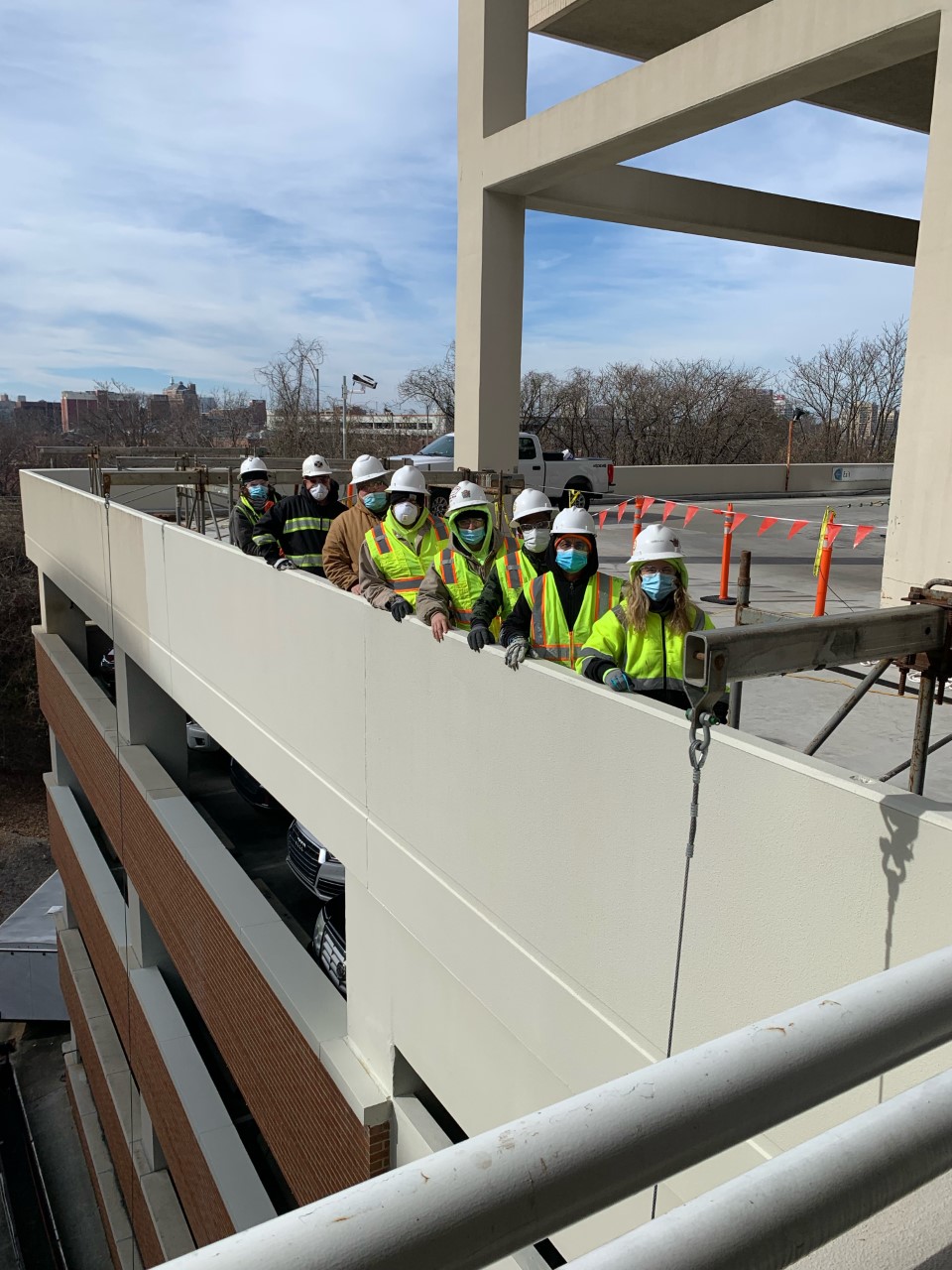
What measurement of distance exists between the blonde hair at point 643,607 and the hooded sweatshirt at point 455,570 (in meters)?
1.42

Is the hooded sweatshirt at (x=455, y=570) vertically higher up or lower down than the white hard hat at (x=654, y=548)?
lower down

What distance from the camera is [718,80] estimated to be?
827 cm

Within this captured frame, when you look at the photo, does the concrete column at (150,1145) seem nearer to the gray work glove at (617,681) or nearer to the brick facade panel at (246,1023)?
the brick facade panel at (246,1023)

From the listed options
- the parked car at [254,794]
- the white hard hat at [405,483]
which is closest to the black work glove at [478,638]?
the white hard hat at [405,483]

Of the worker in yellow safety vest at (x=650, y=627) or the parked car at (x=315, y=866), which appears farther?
the parked car at (x=315, y=866)

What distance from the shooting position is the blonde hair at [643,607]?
4.45 m

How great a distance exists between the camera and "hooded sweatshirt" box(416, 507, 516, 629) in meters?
5.72

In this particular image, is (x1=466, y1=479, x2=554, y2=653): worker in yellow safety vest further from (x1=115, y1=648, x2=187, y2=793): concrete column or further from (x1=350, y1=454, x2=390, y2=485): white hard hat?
(x1=115, y1=648, x2=187, y2=793): concrete column

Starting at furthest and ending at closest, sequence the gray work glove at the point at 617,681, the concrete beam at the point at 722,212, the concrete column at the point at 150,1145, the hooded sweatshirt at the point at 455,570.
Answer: the concrete column at the point at 150,1145 → the concrete beam at the point at 722,212 → the hooded sweatshirt at the point at 455,570 → the gray work glove at the point at 617,681

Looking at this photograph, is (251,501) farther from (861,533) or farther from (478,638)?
(861,533)

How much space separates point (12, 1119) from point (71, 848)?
7.60 m

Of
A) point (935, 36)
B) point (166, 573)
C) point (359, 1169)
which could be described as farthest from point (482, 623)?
point (166, 573)

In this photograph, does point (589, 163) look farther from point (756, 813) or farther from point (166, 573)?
point (756, 813)

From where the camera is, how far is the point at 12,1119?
2172 centimetres
